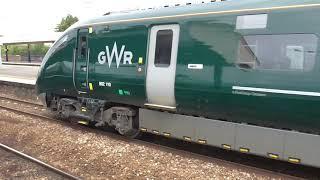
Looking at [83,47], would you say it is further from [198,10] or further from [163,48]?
[198,10]

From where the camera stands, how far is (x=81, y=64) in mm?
12172

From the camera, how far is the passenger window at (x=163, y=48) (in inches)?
384

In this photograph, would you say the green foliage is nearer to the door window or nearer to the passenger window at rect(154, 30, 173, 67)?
the door window

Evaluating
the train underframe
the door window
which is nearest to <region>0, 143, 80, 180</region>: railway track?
the train underframe

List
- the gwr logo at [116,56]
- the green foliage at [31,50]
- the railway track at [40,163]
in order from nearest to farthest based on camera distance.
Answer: the railway track at [40,163], the gwr logo at [116,56], the green foliage at [31,50]

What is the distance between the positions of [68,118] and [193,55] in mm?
6061

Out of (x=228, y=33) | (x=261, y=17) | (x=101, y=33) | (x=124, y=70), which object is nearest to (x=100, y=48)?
(x=101, y=33)

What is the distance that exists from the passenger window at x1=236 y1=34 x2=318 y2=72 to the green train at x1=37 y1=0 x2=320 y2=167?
18 millimetres

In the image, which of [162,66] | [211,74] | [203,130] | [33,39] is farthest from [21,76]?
[211,74]

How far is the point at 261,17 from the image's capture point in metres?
8.01

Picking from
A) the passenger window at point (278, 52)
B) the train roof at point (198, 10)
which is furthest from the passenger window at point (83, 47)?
the passenger window at point (278, 52)

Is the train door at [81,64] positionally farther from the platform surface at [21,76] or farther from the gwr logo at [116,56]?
the platform surface at [21,76]

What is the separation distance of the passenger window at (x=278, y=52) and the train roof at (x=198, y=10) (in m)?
0.55

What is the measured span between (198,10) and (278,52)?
2.23 metres
